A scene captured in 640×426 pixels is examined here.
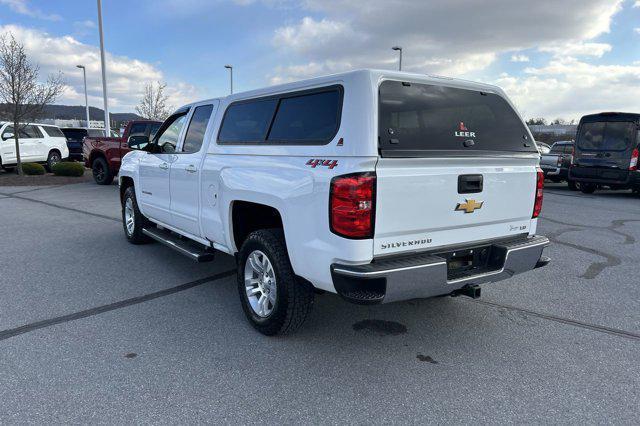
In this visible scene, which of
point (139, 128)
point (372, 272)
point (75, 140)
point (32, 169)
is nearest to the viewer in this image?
point (372, 272)

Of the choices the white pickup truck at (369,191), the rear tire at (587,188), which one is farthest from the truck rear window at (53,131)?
the rear tire at (587,188)

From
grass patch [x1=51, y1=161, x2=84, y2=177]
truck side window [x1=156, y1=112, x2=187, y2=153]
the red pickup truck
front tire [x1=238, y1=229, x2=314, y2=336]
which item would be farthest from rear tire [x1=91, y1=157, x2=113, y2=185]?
front tire [x1=238, y1=229, x2=314, y2=336]

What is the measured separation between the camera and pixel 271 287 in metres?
Result: 3.69

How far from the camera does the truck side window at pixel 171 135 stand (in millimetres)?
5344

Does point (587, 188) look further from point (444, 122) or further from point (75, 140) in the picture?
point (75, 140)

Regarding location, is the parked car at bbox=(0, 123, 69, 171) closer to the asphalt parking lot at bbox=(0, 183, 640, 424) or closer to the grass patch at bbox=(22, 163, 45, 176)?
the grass patch at bbox=(22, 163, 45, 176)

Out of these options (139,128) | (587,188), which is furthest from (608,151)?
(139,128)

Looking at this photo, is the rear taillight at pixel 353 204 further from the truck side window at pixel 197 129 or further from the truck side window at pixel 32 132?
the truck side window at pixel 32 132

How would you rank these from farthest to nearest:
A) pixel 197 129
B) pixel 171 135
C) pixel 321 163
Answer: pixel 171 135 < pixel 197 129 < pixel 321 163

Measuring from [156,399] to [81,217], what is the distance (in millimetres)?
7431

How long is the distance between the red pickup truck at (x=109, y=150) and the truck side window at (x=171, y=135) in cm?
842

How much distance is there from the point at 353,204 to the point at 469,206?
3.34 feet

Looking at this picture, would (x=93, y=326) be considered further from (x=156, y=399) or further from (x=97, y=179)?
(x=97, y=179)

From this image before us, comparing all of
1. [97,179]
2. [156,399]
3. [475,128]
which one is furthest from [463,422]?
[97,179]
